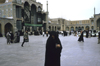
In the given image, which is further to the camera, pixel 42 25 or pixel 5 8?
pixel 42 25

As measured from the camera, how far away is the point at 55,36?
2918 mm

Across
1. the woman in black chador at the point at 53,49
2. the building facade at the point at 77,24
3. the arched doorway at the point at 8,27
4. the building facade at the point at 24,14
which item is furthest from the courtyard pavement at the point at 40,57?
the building facade at the point at 77,24

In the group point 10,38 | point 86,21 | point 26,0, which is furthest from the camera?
point 86,21

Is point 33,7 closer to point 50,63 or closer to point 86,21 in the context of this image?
point 50,63

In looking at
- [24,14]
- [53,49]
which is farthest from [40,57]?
[24,14]

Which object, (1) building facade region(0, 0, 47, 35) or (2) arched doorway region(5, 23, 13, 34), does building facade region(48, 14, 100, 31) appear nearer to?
(1) building facade region(0, 0, 47, 35)

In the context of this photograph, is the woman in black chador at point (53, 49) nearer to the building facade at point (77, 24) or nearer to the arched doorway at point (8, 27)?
the arched doorway at point (8, 27)

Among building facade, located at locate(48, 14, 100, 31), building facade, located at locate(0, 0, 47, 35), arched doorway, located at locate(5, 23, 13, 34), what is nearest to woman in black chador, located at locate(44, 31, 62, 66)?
building facade, located at locate(0, 0, 47, 35)

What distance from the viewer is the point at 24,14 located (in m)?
28.7

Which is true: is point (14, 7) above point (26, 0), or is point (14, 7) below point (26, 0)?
below

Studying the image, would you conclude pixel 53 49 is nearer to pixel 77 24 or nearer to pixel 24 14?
pixel 24 14

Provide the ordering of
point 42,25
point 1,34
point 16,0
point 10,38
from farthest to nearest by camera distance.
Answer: point 42,25 → point 16,0 → point 1,34 → point 10,38

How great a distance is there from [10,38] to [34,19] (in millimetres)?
22842

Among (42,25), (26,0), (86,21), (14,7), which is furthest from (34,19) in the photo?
(86,21)
